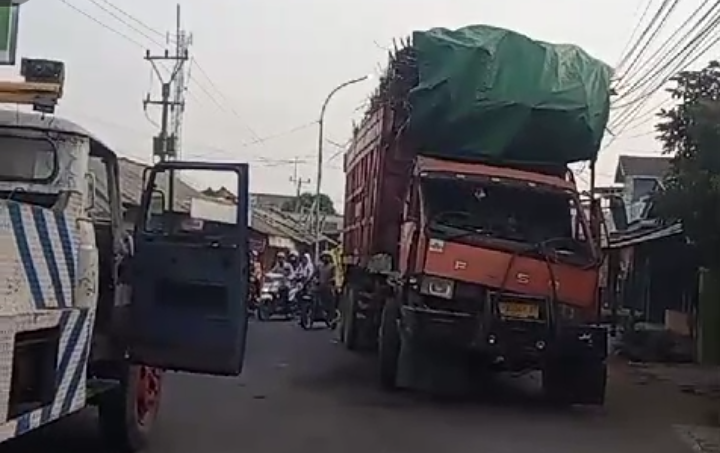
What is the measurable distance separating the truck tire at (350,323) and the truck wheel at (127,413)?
34.4 ft

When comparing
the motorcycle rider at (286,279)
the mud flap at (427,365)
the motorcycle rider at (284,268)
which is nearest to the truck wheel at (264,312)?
the motorcycle rider at (286,279)

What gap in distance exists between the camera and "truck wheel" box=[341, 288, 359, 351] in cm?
2184

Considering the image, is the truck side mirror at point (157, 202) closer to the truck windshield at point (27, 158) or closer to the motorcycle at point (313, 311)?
the truck windshield at point (27, 158)

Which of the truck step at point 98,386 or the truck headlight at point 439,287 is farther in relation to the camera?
the truck headlight at point 439,287

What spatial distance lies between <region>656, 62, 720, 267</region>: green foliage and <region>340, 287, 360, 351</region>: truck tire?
4942mm

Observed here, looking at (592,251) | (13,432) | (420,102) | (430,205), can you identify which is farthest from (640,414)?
(13,432)

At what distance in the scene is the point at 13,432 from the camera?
7.47 meters

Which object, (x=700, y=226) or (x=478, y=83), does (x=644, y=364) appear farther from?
(x=478, y=83)

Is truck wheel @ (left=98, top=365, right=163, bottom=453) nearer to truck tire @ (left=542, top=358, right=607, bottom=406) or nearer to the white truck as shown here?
the white truck

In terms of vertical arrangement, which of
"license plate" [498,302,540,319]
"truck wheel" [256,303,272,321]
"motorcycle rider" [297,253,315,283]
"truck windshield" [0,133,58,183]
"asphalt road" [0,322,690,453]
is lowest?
"asphalt road" [0,322,690,453]

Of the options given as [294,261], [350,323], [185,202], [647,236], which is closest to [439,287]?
[185,202]

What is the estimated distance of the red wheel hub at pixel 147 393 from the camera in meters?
11.2

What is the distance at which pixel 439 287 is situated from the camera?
589 inches

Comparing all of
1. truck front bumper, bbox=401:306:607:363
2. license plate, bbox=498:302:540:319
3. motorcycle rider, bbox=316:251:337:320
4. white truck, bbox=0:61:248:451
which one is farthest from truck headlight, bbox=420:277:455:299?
motorcycle rider, bbox=316:251:337:320
